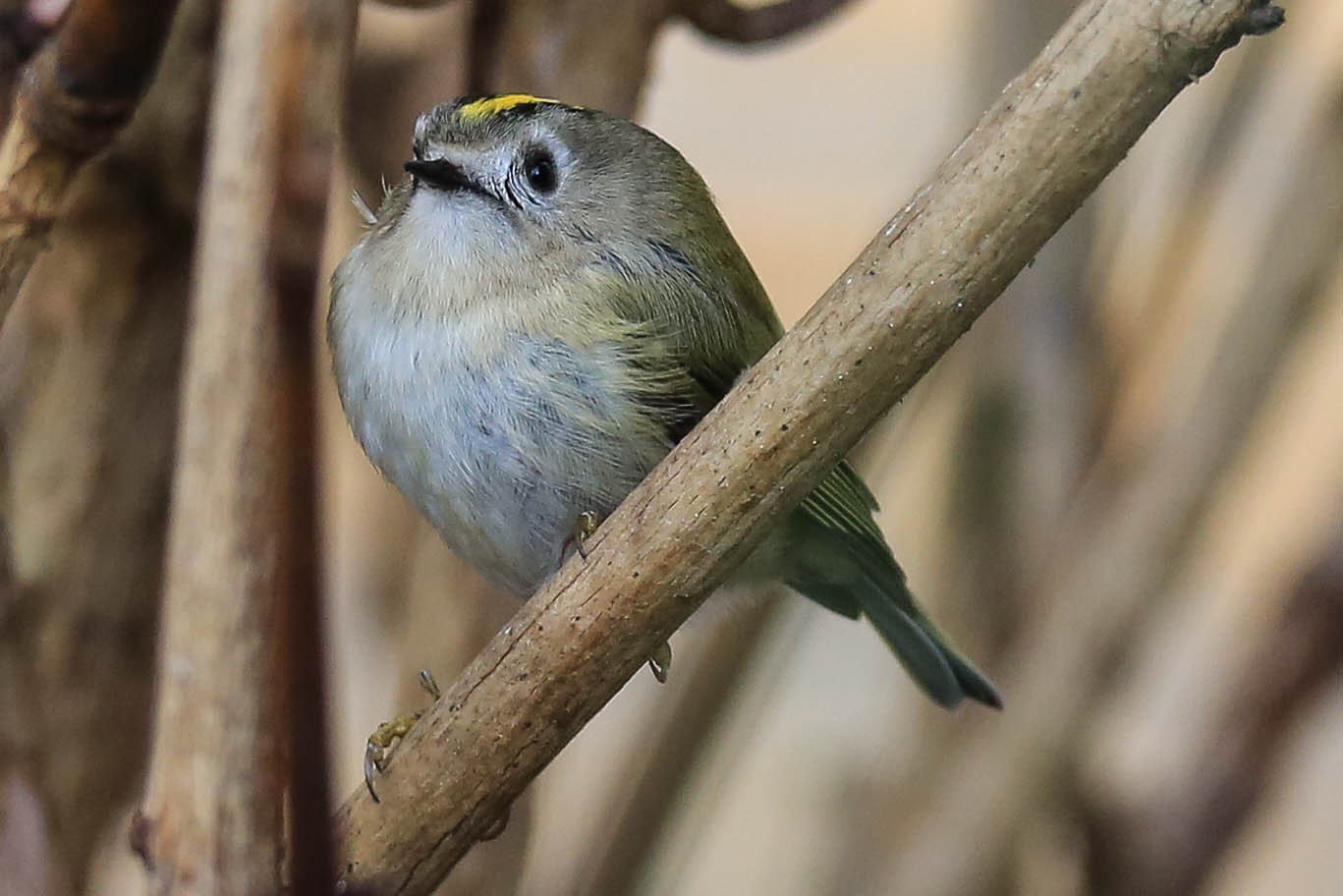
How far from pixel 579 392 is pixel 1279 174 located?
2.96ft

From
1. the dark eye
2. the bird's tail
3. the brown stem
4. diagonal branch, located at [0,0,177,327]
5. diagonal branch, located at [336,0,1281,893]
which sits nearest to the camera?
the brown stem

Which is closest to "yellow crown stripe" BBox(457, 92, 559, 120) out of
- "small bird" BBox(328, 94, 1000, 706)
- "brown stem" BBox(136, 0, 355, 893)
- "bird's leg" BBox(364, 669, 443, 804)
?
"small bird" BBox(328, 94, 1000, 706)

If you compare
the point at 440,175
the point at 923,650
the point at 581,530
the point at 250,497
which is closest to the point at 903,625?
the point at 923,650

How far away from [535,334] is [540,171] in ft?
0.50

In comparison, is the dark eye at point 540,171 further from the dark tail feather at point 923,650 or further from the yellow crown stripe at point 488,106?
the dark tail feather at point 923,650

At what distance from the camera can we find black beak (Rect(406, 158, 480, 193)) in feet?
3.30

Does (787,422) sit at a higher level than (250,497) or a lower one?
higher

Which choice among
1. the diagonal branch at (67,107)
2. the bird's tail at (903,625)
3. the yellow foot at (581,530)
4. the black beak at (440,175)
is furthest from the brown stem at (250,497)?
the bird's tail at (903,625)

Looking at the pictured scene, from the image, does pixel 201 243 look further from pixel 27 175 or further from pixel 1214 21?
pixel 1214 21

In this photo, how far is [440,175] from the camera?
A: 102 cm

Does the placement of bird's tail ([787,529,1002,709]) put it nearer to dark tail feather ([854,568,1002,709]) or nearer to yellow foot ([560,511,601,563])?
dark tail feather ([854,568,1002,709])

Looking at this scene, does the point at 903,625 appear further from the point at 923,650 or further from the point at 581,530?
the point at 581,530

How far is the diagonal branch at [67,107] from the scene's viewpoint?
2.54ft

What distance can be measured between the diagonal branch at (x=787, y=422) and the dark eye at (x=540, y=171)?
0.41 meters
